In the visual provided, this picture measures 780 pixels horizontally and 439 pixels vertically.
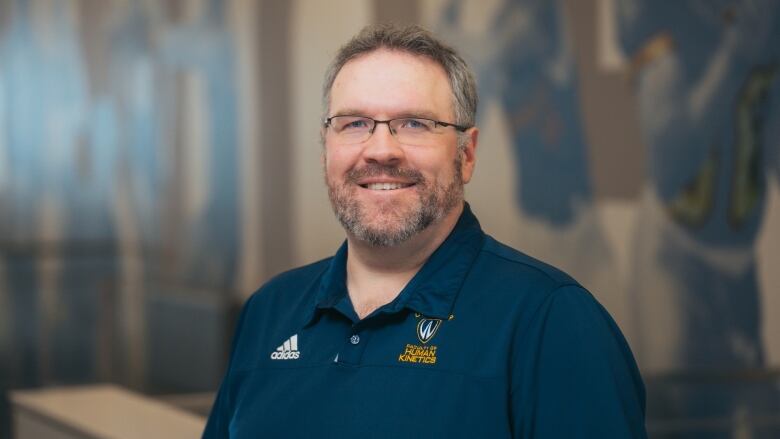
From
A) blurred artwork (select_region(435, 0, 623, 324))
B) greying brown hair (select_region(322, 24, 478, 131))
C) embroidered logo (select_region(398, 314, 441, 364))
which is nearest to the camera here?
embroidered logo (select_region(398, 314, 441, 364))

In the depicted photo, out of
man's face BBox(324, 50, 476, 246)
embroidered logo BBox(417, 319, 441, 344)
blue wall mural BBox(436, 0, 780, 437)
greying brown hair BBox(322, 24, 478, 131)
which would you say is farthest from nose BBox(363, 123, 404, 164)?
blue wall mural BBox(436, 0, 780, 437)

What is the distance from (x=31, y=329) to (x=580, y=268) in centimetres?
264

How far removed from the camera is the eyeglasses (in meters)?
1.69

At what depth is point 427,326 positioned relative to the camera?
5.45 feet

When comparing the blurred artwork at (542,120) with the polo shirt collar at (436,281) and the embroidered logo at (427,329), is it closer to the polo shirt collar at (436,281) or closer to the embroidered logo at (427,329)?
the polo shirt collar at (436,281)

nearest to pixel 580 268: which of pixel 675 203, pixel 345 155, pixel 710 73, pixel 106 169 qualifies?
pixel 675 203

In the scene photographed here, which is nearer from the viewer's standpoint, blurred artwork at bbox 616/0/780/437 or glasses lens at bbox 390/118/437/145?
glasses lens at bbox 390/118/437/145

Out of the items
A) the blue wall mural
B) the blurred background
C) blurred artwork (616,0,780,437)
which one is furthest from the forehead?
blurred artwork (616,0,780,437)

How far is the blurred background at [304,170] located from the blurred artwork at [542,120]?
0.01 metres

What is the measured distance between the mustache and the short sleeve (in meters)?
0.29

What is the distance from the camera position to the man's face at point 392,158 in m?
1.69

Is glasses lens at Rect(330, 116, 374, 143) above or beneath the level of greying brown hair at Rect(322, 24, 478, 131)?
beneath

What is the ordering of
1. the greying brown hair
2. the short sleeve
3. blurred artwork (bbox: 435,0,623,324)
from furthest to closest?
blurred artwork (bbox: 435,0,623,324), the greying brown hair, the short sleeve

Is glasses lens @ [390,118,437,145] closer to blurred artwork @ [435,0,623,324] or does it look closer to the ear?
the ear
